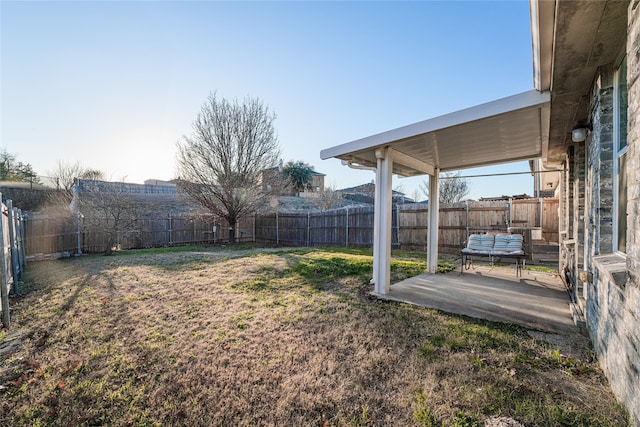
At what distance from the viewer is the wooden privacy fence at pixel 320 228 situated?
9.09 meters

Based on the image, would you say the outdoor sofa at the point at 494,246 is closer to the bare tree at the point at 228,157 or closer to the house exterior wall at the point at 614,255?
the house exterior wall at the point at 614,255

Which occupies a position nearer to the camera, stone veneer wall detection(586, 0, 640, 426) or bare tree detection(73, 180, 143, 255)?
stone veneer wall detection(586, 0, 640, 426)

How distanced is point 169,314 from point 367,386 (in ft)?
9.99

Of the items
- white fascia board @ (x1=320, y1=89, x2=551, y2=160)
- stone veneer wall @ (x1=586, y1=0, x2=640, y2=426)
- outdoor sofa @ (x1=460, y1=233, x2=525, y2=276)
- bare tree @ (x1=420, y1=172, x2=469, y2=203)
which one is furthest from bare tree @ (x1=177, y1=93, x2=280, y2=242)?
bare tree @ (x1=420, y1=172, x2=469, y2=203)

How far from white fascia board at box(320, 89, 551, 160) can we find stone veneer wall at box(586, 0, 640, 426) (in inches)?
20.5

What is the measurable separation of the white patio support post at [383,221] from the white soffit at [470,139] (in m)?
0.24

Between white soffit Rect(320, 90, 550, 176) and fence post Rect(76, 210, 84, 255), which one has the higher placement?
white soffit Rect(320, 90, 550, 176)

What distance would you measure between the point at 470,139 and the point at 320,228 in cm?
990

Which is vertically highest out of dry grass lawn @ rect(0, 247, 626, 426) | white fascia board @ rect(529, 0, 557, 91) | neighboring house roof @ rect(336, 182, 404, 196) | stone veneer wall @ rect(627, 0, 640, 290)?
neighboring house roof @ rect(336, 182, 404, 196)

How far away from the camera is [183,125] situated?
43.9ft

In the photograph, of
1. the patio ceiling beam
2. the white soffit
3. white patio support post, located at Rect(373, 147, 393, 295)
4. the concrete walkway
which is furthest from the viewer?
the patio ceiling beam

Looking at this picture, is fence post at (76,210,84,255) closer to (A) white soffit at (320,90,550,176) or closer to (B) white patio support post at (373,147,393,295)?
(A) white soffit at (320,90,550,176)

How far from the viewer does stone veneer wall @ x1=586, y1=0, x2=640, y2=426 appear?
152 cm

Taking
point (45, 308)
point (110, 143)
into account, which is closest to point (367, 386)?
point (45, 308)
